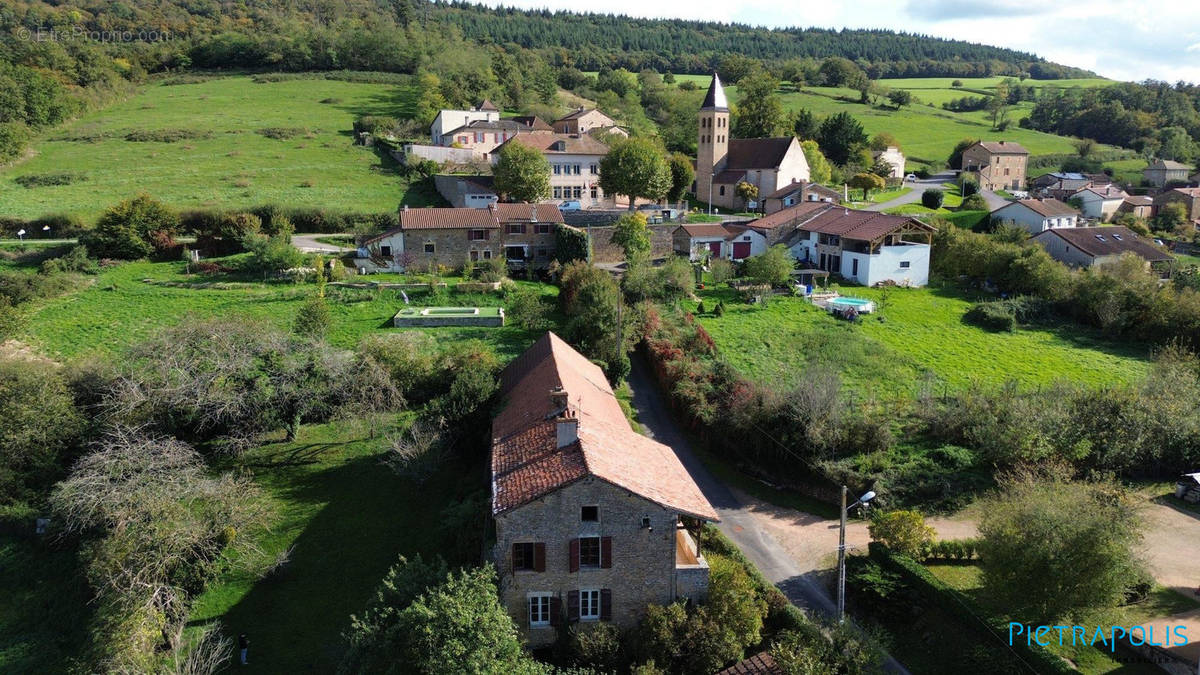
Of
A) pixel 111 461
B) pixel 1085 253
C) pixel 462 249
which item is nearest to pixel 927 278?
pixel 1085 253

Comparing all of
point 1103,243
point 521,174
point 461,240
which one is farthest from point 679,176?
point 1103,243

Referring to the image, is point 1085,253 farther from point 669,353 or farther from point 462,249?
point 462,249

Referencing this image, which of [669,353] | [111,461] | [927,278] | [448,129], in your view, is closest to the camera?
[111,461]

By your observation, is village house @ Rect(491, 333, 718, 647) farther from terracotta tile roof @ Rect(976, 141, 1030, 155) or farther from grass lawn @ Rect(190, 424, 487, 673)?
terracotta tile roof @ Rect(976, 141, 1030, 155)

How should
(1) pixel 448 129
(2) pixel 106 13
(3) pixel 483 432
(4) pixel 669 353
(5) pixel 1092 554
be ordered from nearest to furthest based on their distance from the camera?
(5) pixel 1092 554, (3) pixel 483 432, (4) pixel 669 353, (1) pixel 448 129, (2) pixel 106 13

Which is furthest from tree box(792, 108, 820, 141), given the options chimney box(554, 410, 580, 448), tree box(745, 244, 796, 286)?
chimney box(554, 410, 580, 448)

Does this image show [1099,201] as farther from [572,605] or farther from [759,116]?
[572,605]
